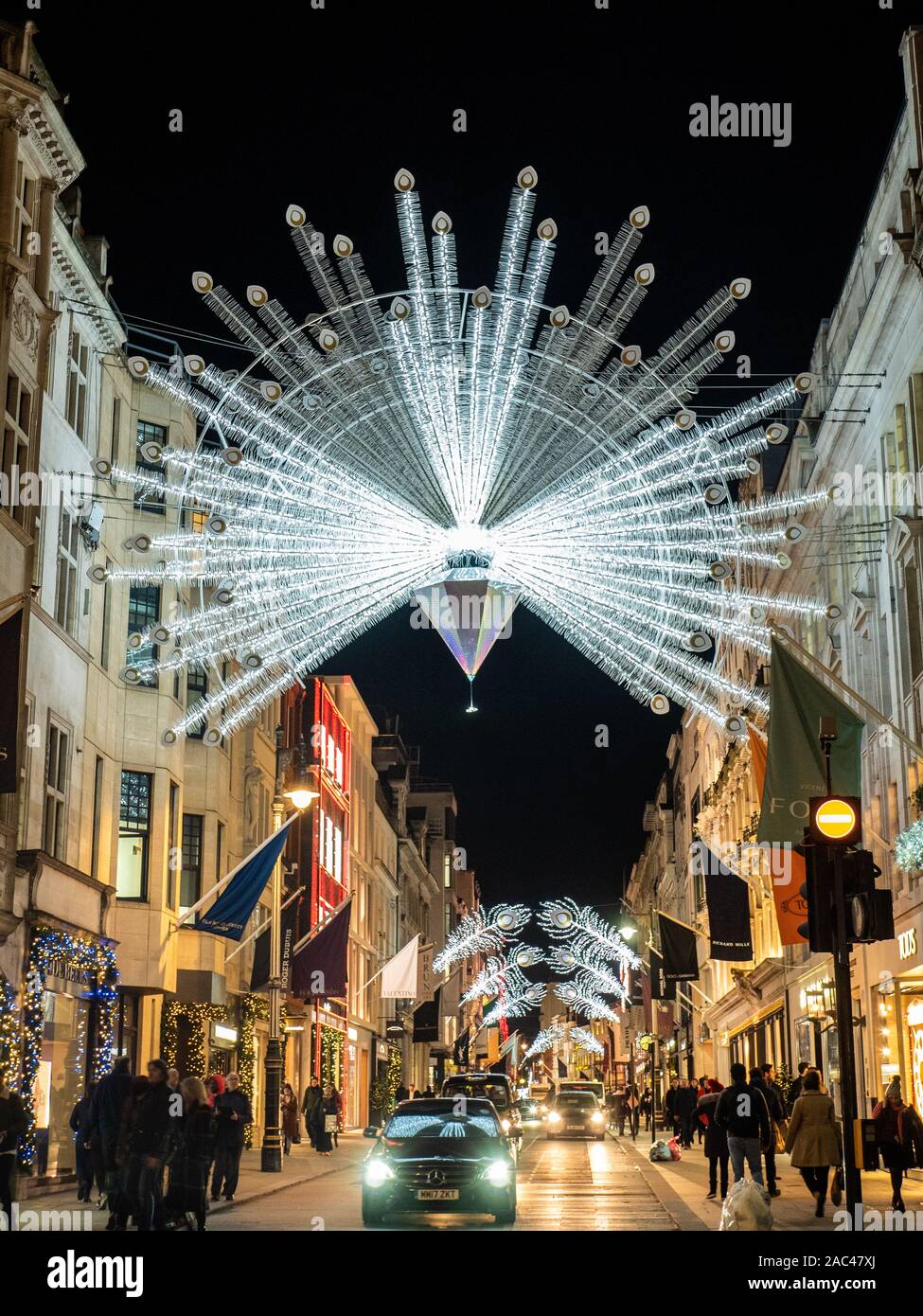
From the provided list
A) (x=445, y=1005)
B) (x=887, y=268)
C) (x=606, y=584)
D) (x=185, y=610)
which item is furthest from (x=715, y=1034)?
(x=606, y=584)

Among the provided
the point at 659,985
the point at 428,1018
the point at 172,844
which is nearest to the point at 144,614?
the point at 172,844

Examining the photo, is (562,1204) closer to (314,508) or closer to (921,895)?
(921,895)

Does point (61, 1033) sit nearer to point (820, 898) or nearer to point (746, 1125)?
point (746, 1125)

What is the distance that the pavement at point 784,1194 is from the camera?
64.5 ft

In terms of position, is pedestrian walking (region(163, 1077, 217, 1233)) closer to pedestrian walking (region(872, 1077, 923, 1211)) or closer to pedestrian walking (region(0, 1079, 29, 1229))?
pedestrian walking (region(0, 1079, 29, 1229))

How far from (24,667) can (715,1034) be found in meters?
57.0

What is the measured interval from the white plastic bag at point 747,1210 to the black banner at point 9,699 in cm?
1084

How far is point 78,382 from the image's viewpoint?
30609 mm

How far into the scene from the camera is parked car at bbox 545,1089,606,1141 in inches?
2085

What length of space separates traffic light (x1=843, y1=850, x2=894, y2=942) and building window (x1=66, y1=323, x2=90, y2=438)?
19662 mm

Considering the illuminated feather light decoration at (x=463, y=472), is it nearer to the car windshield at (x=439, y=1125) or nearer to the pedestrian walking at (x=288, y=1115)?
the car windshield at (x=439, y=1125)

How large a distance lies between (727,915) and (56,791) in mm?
17937

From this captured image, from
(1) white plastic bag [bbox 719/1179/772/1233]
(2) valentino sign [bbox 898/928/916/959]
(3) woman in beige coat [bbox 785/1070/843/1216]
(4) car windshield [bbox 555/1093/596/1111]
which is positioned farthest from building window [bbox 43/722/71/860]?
(4) car windshield [bbox 555/1093/596/1111]

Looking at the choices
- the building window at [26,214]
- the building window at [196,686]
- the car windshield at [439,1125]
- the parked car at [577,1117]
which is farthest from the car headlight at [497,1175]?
the parked car at [577,1117]
